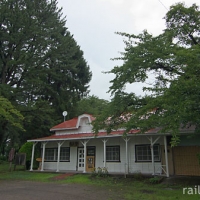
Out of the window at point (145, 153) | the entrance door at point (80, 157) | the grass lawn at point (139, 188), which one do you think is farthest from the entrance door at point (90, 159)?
the window at point (145, 153)

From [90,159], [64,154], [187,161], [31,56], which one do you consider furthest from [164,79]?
[31,56]

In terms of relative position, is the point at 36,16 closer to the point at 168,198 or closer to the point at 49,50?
the point at 49,50

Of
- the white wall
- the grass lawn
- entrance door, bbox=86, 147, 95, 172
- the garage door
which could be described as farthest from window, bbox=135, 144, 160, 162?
entrance door, bbox=86, 147, 95, 172

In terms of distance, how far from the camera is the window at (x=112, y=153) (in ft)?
55.9

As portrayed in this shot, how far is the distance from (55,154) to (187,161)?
11.5m

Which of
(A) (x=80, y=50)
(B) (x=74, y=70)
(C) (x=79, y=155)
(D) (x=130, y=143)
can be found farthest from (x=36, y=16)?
(D) (x=130, y=143)

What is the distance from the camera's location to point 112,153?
17.4 m

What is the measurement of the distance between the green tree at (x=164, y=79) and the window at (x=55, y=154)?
7.73 metres

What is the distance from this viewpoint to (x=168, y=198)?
8492 millimetres

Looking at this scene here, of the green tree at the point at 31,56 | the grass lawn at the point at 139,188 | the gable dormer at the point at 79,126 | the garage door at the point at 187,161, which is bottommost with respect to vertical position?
the grass lawn at the point at 139,188

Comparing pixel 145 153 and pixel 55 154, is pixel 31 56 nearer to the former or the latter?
pixel 55 154

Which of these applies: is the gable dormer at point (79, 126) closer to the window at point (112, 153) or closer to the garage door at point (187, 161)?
the window at point (112, 153)

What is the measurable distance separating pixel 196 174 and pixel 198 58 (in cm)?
799

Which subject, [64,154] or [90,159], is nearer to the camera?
[90,159]
